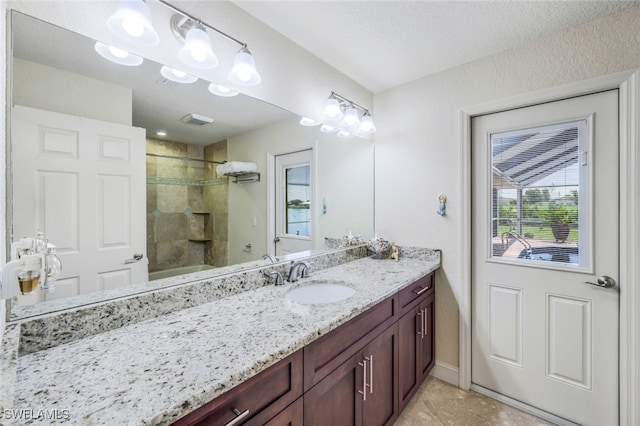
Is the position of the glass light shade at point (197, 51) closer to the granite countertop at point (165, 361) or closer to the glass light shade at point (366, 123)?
the granite countertop at point (165, 361)

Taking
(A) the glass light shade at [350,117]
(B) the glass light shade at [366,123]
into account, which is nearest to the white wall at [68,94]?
(A) the glass light shade at [350,117]

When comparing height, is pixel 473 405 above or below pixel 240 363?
below

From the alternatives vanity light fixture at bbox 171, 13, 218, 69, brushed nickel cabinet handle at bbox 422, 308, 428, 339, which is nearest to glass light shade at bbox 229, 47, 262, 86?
vanity light fixture at bbox 171, 13, 218, 69

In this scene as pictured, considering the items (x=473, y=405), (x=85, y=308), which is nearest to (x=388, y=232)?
(x=473, y=405)

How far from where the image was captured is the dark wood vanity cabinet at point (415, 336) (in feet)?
5.26

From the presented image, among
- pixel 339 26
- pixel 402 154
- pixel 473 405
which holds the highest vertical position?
pixel 339 26

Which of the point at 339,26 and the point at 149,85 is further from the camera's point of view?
the point at 339,26

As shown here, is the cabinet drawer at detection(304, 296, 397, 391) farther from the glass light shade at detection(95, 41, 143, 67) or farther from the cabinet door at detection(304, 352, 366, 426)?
the glass light shade at detection(95, 41, 143, 67)

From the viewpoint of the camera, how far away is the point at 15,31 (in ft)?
2.82

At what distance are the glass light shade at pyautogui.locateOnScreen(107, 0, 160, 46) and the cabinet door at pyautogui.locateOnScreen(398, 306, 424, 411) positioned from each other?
1.78m

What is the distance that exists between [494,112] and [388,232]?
1.15 meters

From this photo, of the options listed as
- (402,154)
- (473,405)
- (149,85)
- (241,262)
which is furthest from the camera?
(402,154)

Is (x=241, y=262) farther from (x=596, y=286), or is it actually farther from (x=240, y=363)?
(x=596, y=286)

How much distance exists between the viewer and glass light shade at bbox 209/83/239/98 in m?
1.35
